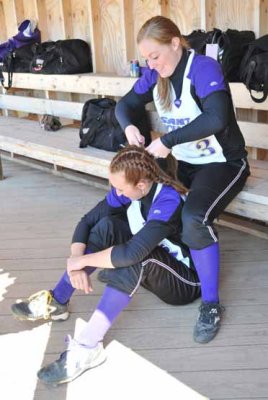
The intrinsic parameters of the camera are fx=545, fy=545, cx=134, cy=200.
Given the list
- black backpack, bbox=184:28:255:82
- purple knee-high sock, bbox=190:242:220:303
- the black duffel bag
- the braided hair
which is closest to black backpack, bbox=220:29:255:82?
black backpack, bbox=184:28:255:82

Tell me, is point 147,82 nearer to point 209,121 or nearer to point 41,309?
point 209,121

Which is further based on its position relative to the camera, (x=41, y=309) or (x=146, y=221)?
(x=41, y=309)

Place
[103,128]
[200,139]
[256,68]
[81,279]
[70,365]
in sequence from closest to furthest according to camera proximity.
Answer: [70,365]
[81,279]
[200,139]
[256,68]
[103,128]

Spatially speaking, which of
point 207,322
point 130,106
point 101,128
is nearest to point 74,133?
point 101,128

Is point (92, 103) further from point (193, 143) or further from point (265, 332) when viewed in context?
point (265, 332)

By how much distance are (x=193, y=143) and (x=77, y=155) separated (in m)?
1.29

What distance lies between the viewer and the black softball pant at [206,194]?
225 cm

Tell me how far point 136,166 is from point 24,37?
3.24 m

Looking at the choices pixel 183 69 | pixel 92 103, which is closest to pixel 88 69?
pixel 92 103

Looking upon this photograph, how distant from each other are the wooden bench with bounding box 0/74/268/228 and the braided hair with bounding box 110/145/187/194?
1.90ft

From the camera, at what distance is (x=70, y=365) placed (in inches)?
81.1

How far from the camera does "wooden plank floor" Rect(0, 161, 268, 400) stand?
6.62 ft

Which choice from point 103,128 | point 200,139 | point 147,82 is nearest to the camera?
point 200,139

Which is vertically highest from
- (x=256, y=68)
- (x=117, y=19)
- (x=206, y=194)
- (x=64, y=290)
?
(x=117, y=19)
